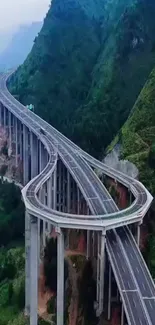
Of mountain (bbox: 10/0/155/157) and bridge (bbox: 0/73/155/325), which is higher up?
mountain (bbox: 10/0/155/157)

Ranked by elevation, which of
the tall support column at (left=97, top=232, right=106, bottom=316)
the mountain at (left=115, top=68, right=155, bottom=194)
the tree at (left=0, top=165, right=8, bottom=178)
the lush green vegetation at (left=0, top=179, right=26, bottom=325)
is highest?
the mountain at (left=115, top=68, right=155, bottom=194)

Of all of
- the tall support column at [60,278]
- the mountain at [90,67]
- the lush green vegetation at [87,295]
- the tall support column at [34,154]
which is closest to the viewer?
the tall support column at [60,278]

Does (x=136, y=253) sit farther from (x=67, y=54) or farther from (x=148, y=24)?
(x=67, y=54)

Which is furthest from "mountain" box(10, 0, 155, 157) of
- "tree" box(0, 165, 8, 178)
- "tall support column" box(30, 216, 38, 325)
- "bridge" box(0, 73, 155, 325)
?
"tall support column" box(30, 216, 38, 325)

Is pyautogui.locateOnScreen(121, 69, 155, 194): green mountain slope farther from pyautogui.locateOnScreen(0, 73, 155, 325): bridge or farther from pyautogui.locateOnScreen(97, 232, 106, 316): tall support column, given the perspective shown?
pyautogui.locateOnScreen(97, 232, 106, 316): tall support column

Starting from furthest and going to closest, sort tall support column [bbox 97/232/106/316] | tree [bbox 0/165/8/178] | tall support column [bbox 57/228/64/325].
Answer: tree [bbox 0/165/8/178] → tall support column [bbox 97/232/106/316] → tall support column [bbox 57/228/64/325]

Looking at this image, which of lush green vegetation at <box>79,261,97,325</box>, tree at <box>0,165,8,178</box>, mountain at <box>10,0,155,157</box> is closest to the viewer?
lush green vegetation at <box>79,261,97,325</box>

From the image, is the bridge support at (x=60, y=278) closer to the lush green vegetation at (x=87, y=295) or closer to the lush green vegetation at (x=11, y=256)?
the lush green vegetation at (x=87, y=295)

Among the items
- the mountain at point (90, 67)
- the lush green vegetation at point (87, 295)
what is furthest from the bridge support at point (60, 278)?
the mountain at point (90, 67)
